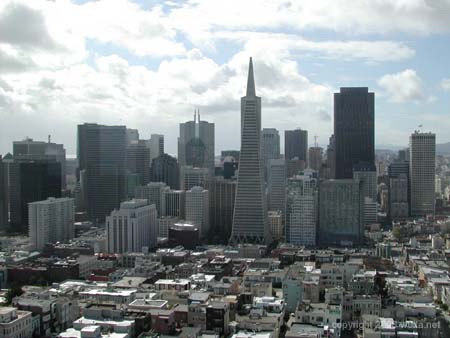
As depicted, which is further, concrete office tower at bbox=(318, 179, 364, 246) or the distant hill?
the distant hill

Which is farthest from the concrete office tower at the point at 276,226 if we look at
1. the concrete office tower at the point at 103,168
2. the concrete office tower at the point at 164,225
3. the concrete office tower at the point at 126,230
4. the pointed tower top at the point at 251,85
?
the concrete office tower at the point at 103,168

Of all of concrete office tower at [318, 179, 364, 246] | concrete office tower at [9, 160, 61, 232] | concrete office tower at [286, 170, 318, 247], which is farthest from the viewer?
concrete office tower at [9, 160, 61, 232]

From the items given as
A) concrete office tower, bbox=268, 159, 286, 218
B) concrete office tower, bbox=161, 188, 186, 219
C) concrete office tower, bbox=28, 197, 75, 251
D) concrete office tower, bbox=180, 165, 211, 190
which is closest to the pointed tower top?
concrete office tower, bbox=161, 188, 186, 219

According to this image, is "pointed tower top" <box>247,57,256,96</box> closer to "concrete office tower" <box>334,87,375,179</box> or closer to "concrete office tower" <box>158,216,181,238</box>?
"concrete office tower" <box>158,216,181,238</box>

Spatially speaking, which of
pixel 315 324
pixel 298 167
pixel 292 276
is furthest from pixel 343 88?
pixel 315 324

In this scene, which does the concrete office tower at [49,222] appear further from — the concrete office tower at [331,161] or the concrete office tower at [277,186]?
the concrete office tower at [331,161]

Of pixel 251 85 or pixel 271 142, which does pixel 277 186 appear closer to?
pixel 251 85
